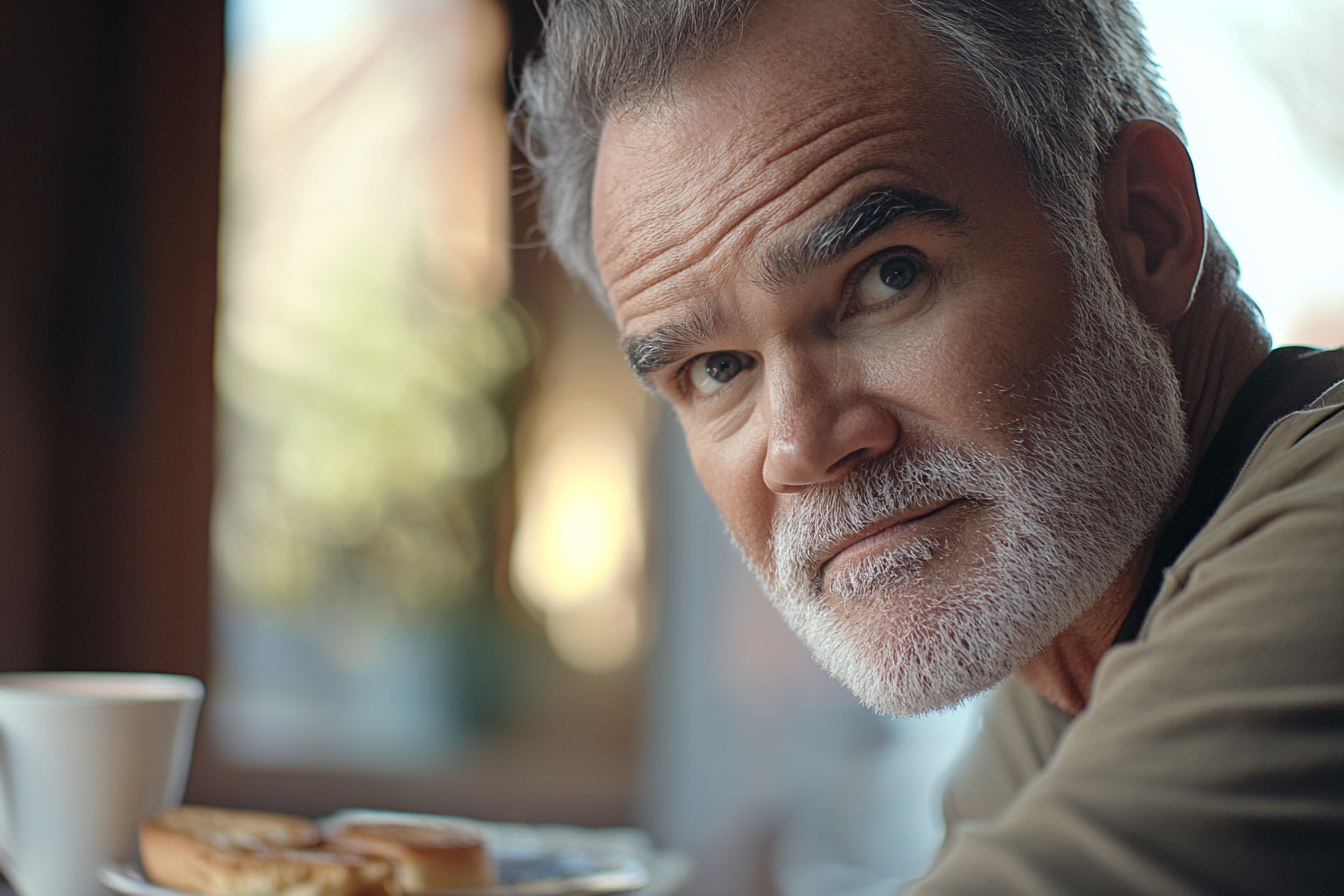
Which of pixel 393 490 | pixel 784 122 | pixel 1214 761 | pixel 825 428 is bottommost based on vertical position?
pixel 393 490

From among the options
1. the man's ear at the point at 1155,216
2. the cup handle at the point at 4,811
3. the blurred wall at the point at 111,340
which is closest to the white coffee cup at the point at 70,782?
the cup handle at the point at 4,811

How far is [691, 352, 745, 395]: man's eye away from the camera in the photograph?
95 centimetres

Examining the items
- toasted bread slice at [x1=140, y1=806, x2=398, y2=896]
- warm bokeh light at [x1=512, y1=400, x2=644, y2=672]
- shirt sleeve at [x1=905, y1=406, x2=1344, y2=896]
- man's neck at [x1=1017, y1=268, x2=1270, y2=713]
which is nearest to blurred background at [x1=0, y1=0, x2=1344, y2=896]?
warm bokeh light at [x1=512, y1=400, x2=644, y2=672]

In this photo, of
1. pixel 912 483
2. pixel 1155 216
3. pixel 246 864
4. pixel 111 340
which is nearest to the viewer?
pixel 246 864

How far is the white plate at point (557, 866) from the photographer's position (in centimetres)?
71

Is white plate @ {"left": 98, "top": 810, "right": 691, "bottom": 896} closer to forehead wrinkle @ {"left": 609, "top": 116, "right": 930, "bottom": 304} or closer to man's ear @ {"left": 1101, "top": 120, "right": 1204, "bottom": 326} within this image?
forehead wrinkle @ {"left": 609, "top": 116, "right": 930, "bottom": 304}

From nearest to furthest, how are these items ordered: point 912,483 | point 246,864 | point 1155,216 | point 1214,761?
1. point 1214,761
2. point 246,864
3. point 912,483
4. point 1155,216

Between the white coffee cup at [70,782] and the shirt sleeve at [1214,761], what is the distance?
0.61m

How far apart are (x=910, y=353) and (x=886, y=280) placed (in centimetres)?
6

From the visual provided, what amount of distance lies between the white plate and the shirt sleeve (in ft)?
1.10

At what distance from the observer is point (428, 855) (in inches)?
→ 28.7

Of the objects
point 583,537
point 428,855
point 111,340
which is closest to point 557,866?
point 428,855

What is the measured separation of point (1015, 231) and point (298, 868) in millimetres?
731

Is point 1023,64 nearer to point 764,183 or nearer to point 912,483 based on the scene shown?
point 764,183
